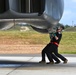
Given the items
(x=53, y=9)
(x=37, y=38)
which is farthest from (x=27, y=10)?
(x=37, y=38)

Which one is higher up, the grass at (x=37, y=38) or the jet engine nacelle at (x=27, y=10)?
the jet engine nacelle at (x=27, y=10)

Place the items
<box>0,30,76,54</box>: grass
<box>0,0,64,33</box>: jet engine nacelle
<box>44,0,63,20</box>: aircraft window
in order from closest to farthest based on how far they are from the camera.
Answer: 1. <box>0,0,64,33</box>: jet engine nacelle
2. <box>44,0,63,20</box>: aircraft window
3. <box>0,30,76,54</box>: grass

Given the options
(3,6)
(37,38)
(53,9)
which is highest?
(3,6)

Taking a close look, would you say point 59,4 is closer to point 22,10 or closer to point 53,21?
point 53,21

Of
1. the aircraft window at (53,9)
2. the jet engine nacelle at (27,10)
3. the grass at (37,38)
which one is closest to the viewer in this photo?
the jet engine nacelle at (27,10)

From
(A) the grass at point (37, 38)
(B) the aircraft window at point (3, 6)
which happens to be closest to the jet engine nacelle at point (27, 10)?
(B) the aircraft window at point (3, 6)

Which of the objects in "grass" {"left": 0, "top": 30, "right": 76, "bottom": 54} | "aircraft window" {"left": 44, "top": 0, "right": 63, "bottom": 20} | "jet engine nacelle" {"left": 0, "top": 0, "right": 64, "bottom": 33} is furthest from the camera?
"grass" {"left": 0, "top": 30, "right": 76, "bottom": 54}

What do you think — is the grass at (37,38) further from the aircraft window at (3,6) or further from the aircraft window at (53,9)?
the aircraft window at (3,6)

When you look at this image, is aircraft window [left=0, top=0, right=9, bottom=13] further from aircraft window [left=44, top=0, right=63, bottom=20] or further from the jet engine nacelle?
aircraft window [left=44, top=0, right=63, bottom=20]

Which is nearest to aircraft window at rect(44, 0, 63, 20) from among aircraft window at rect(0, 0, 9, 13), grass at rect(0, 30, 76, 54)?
aircraft window at rect(0, 0, 9, 13)

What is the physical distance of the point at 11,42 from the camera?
116 ft

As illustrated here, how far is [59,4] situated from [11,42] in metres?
21.3

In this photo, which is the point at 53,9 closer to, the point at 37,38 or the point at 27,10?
the point at 27,10

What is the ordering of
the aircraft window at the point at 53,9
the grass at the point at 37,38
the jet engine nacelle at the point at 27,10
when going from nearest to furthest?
the jet engine nacelle at the point at 27,10, the aircraft window at the point at 53,9, the grass at the point at 37,38
